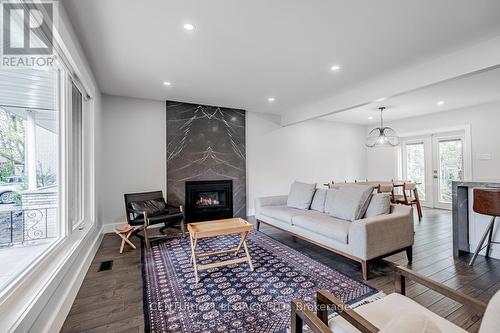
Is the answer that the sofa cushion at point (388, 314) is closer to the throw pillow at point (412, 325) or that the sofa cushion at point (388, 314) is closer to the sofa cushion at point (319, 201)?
Answer: the throw pillow at point (412, 325)

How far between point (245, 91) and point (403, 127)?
5.33 meters

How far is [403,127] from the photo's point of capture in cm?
686

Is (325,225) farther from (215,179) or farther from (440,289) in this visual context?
(215,179)

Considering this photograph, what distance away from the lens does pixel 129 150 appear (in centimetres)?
451

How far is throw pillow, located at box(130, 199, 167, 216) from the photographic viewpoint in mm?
3810

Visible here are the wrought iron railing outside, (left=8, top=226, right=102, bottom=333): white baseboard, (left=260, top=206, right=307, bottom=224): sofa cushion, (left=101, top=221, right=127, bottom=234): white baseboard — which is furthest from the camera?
(left=101, top=221, right=127, bottom=234): white baseboard

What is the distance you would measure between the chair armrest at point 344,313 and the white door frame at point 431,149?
252 inches

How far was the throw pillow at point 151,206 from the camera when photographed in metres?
3.81

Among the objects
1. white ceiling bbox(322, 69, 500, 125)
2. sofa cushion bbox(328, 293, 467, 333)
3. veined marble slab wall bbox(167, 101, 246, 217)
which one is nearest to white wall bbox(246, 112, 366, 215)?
veined marble slab wall bbox(167, 101, 246, 217)

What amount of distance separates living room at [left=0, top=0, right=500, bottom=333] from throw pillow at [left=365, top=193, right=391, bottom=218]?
0.04 metres

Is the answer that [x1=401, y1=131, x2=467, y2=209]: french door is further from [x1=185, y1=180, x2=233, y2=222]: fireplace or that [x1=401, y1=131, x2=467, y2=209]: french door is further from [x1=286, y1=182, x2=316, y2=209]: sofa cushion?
[x1=185, y1=180, x2=233, y2=222]: fireplace

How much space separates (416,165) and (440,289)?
6.81 metres

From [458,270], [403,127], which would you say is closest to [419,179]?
[403,127]

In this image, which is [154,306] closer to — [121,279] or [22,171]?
[121,279]
